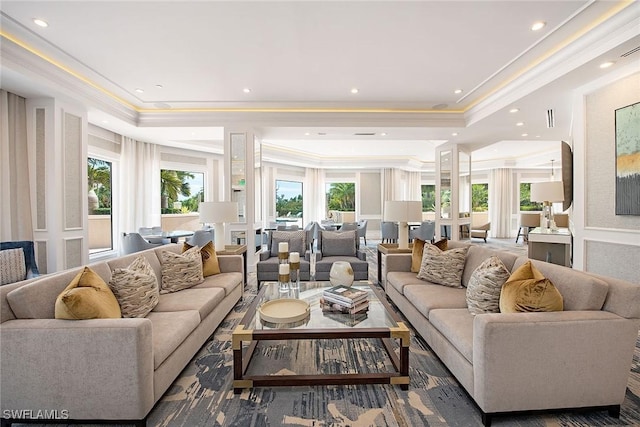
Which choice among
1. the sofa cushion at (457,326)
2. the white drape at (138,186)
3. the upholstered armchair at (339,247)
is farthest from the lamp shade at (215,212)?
the white drape at (138,186)

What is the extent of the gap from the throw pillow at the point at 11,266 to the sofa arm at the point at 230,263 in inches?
71.8

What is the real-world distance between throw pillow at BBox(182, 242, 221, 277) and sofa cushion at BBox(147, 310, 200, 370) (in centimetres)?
115

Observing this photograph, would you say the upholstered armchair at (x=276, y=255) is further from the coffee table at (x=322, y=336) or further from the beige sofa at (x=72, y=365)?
the beige sofa at (x=72, y=365)

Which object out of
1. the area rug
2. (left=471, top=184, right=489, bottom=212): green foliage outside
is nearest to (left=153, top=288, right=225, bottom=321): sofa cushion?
the area rug

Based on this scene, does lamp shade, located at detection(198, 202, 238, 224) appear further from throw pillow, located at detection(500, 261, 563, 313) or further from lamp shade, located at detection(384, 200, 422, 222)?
throw pillow, located at detection(500, 261, 563, 313)

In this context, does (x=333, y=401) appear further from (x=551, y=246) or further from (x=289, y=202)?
(x=289, y=202)

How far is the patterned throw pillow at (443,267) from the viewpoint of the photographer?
3100 millimetres

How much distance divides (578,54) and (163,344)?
4.61 metres

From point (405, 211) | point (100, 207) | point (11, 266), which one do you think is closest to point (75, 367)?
point (11, 266)

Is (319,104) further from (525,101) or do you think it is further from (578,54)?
(578,54)

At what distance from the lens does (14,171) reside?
376 centimetres

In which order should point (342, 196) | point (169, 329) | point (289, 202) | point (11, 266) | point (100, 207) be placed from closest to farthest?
point (169, 329) → point (11, 266) → point (100, 207) → point (289, 202) → point (342, 196)

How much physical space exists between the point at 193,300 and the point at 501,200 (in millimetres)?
11399

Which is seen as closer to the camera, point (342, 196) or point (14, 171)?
point (14, 171)
